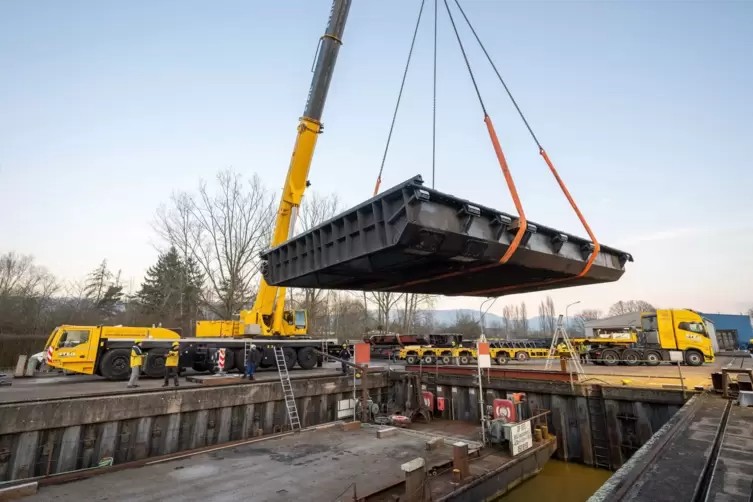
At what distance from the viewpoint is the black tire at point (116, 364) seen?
576 inches

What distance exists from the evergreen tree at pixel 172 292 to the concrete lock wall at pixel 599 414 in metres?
A: 37.6

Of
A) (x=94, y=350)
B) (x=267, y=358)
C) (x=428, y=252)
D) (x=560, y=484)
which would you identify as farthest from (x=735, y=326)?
(x=94, y=350)

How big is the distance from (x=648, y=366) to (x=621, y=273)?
1833cm

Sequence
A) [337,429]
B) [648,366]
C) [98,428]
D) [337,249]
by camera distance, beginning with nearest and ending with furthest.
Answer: [337,249]
[98,428]
[337,429]
[648,366]

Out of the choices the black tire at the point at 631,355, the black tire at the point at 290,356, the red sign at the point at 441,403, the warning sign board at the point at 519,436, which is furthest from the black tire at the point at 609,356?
the black tire at the point at 290,356

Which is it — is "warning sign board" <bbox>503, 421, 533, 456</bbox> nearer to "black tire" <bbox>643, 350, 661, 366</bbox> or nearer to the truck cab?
the truck cab

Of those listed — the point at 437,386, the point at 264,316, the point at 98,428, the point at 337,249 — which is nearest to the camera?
the point at 337,249

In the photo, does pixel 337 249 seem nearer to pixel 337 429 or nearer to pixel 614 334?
pixel 337 429

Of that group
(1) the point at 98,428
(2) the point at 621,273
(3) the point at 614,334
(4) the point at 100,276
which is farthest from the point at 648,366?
(4) the point at 100,276

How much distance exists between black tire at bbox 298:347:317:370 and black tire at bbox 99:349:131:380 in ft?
24.4

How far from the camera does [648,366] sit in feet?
76.9

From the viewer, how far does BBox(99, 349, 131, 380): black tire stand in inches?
576

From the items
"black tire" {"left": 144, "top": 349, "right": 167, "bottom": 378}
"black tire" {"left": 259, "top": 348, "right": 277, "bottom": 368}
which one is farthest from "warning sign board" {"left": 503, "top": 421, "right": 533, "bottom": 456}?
"black tire" {"left": 144, "top": 349, "right": 167, "bottom": 378}

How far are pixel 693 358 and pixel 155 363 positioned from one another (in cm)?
2968
